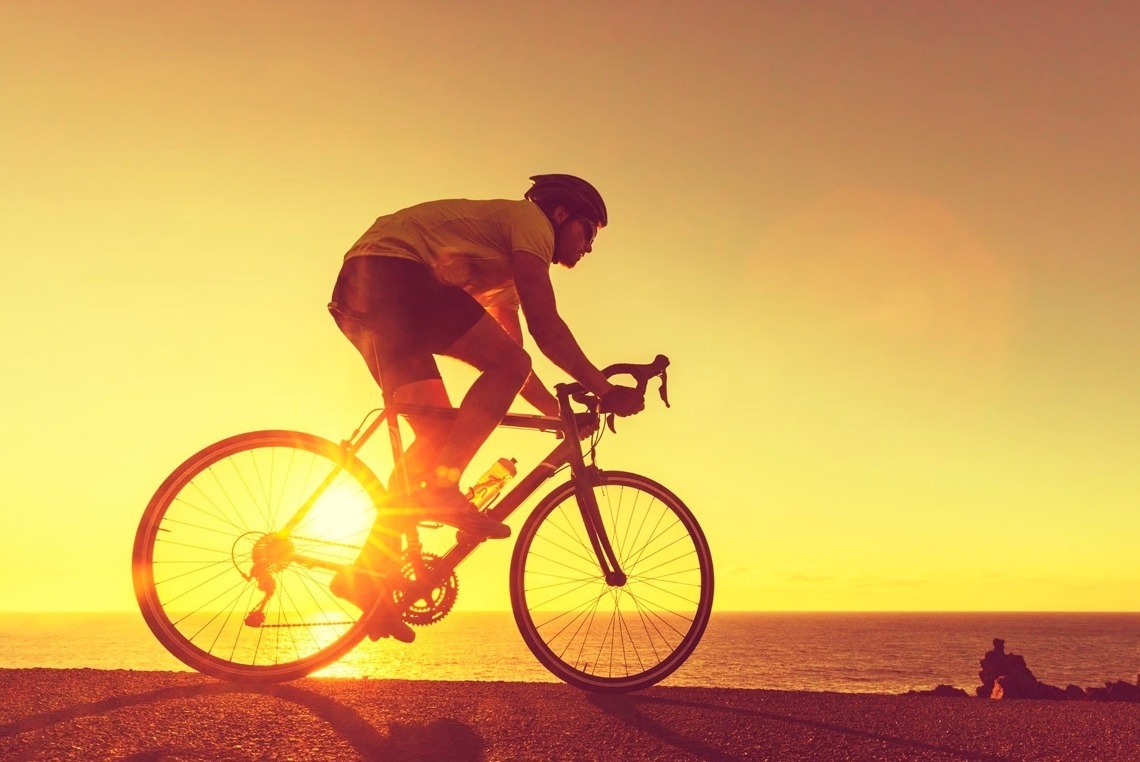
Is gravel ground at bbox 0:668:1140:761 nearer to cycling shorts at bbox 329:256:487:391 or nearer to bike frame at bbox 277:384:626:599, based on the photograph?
bike frame at bbox 277:384:626:599

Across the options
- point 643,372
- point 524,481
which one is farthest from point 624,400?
point 524,481

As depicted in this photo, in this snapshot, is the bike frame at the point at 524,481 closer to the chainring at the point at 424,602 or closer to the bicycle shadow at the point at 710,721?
the chainring at the point at 424,602

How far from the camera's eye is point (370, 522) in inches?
164

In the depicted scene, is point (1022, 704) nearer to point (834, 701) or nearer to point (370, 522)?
point (834, 701)

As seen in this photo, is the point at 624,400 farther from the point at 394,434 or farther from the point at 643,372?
the point at 394,434

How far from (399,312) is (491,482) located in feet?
3.67

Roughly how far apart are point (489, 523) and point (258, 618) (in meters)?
1.28

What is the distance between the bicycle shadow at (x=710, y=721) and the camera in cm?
312

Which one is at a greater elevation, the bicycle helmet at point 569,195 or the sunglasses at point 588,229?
the bicycle helmet at point 569,195

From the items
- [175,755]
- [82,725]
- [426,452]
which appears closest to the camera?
[175,755]

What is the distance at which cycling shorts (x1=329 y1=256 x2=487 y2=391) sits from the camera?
4.12 meters

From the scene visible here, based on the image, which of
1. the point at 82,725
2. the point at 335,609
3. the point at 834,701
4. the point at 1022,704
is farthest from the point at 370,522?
the point at 1022,704

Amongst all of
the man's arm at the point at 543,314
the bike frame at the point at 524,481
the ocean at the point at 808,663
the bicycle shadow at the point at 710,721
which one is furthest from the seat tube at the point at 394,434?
the ocean at the point at 808,663

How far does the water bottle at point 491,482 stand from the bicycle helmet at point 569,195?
1546mm
